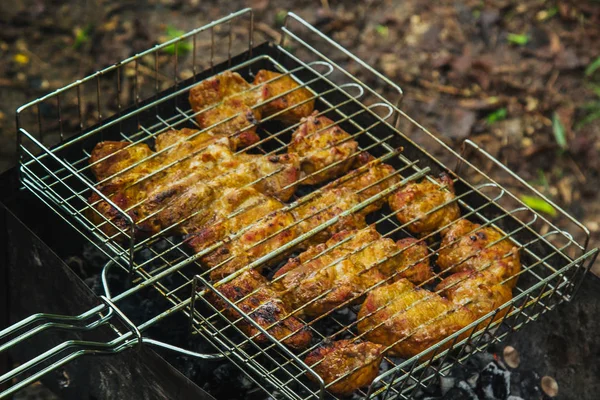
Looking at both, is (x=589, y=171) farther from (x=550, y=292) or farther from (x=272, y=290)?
(x=272, y=290)

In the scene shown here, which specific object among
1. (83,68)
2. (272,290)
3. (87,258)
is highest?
(272,290)

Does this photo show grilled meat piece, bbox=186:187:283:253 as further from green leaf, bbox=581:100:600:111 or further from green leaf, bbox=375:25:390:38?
green leaf, bbox=581:100:600:111

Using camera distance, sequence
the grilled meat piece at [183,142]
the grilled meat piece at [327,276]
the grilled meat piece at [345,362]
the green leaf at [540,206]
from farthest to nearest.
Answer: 1. the green leaf at [540,206]
2. the grilled meat piece at [183,142]
3. the grilled meat piece at [327,276]
4. the grilled meat piece at [345,362]

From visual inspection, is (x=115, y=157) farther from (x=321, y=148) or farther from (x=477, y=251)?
(x=477, y=251)

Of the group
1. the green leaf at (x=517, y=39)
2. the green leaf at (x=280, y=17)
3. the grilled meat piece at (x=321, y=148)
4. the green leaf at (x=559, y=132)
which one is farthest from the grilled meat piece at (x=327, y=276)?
the green leaf at (x=517, y=39)

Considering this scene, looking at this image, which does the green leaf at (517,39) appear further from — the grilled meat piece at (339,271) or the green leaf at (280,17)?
the grilled meat piece at (339,271)

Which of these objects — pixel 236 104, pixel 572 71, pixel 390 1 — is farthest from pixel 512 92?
pixel 236 104
